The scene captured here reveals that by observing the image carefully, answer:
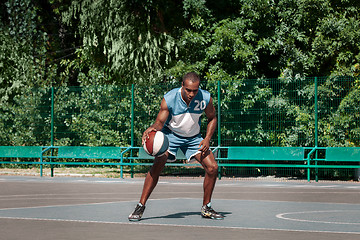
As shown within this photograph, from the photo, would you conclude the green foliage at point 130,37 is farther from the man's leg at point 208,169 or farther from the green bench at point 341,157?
the man's leg at point 208,169

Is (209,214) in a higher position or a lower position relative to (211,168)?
lower

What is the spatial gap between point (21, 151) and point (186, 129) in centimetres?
1333

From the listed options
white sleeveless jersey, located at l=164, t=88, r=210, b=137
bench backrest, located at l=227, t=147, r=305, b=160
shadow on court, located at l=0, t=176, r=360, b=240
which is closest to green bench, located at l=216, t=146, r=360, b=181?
bench backrest, located at l=227, t=147, r=305, b=160

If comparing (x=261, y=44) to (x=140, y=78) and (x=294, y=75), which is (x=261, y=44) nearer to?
(x=294, y=75)

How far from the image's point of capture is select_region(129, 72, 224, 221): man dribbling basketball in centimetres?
1027

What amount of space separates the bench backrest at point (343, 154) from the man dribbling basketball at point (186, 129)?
358 inches

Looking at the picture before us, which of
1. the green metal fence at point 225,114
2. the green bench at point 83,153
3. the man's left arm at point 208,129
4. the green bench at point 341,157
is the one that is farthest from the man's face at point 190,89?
the green bench at point 83,153

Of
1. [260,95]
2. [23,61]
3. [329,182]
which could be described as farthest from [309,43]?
[23,61]

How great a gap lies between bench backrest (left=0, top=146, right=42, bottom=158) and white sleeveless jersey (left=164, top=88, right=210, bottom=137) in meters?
12.7

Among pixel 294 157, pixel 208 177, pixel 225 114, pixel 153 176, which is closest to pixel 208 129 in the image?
pixel 208 177

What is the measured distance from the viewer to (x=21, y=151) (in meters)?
22.8

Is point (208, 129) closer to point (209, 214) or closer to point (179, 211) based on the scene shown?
point (209, 214)

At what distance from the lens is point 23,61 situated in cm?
2778

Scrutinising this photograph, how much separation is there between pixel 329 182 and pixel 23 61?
13018mm
